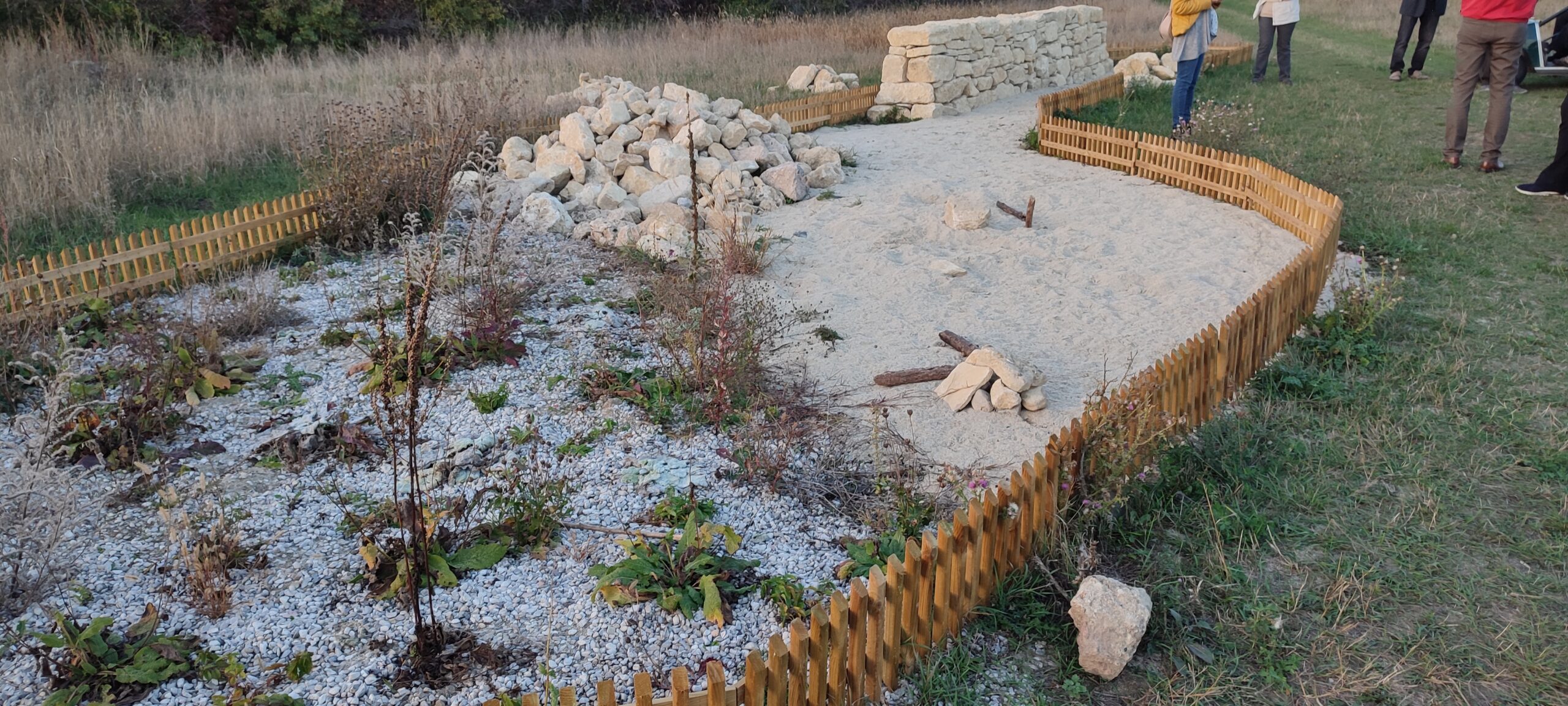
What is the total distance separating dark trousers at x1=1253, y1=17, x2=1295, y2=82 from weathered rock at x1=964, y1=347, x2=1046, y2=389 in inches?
508

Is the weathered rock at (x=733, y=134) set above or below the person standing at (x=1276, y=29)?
below

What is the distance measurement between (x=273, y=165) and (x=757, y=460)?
7.78m

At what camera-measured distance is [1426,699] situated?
338cm

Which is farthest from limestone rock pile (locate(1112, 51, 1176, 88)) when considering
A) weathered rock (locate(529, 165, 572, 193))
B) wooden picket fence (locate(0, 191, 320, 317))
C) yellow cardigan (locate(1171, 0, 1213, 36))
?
wooden picket fence (locate(0, 191, 320, 317))

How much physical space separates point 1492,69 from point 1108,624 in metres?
9.05

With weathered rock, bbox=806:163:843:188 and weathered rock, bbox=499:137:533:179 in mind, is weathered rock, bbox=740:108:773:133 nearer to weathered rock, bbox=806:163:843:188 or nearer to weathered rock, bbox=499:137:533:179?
weathered rock, bbox=806:163:843:188

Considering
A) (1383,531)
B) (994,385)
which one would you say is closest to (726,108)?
(994,385)

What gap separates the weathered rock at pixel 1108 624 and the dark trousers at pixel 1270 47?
14.9 meters

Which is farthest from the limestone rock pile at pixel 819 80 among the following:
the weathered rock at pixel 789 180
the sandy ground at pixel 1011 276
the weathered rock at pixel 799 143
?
the weathered rock at pixel 789 180

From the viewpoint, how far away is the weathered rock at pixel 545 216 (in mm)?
8828

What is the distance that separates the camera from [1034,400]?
5.54m

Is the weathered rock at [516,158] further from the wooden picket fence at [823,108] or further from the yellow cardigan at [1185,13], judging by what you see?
the yellow cardigan at [1185,13]

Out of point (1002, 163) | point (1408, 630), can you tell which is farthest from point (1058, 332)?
point (1002, 163)

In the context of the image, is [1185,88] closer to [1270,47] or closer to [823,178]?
[823,178]
